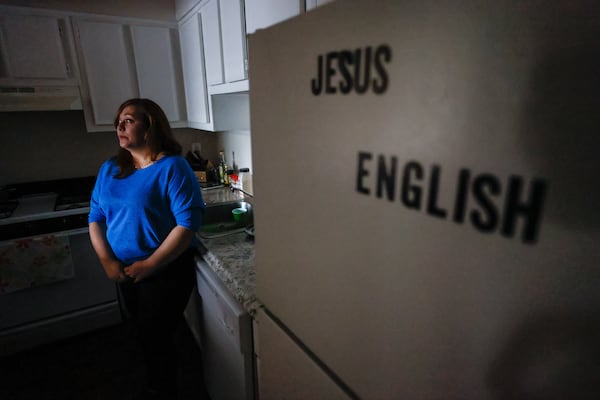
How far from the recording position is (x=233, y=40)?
60.3 inches

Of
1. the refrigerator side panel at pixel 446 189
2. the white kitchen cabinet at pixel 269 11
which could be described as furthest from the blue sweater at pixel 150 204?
the refrigerator side panel at pixel 446 189

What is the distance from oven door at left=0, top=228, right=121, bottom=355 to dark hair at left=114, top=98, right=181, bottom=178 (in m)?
0.92

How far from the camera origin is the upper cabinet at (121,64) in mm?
2080

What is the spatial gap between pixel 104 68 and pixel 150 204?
1.36m

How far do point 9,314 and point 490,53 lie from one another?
2.70 meters

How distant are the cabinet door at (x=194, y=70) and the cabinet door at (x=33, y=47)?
712 millimetres

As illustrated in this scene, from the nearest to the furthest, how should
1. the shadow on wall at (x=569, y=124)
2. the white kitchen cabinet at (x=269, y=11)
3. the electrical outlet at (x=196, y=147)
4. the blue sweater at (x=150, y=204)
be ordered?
the shadow on wall at (x=569, y=124)
the white kitchen cabinet at (x=269, y=11)
the blue sweater at (x=150, y=204)
the electrical outlet at (x=196, y=147)

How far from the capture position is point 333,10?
43 cm

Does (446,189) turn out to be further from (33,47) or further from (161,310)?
(33,47)

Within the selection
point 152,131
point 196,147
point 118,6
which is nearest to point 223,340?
point 152,131

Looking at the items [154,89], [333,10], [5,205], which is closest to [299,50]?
[333,10]

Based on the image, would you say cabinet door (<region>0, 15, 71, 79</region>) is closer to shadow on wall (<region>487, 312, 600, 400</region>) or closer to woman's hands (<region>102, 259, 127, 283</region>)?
woman's hands (<region>102, 259, 127, 283</region>)

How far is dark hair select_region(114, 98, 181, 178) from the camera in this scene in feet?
4.59

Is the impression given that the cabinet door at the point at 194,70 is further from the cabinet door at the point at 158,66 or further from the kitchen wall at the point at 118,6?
the kitchen wall at the point at 118,6
